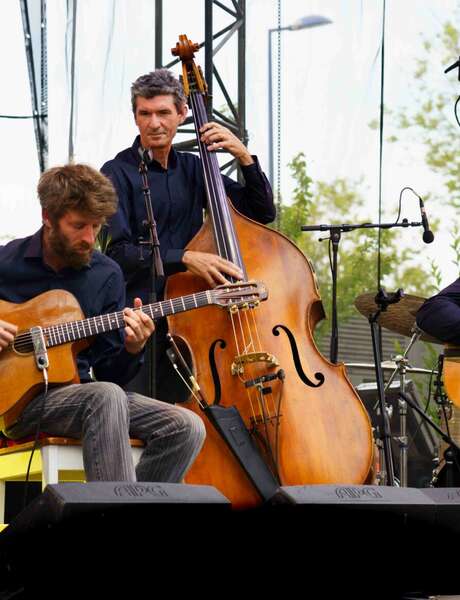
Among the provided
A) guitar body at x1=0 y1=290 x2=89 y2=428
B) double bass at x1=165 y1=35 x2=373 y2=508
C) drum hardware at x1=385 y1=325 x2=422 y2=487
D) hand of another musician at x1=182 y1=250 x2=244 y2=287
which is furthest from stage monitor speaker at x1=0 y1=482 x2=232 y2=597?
drum hardware at x1=385 y1=325 x2=422 y2=487

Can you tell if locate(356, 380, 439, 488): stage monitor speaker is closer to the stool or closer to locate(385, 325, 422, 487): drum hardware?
locate(385, 325, 422, 487): drum hardware

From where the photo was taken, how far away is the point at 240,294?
12.6 feet

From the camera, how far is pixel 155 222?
4242 mm

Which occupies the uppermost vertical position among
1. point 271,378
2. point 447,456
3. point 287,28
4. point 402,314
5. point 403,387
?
point 287,28

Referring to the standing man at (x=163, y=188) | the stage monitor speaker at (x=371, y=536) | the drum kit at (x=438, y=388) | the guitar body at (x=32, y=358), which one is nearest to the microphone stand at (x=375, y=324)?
the drum kit at (x=438, y=388)

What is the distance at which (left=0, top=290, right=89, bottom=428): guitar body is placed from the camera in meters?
3.44

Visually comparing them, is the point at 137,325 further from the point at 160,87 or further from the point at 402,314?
the point at 402,314

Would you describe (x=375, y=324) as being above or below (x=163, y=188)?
below

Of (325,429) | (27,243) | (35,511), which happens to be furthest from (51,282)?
(35,511)

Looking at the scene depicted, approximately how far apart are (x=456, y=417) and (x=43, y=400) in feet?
8.83

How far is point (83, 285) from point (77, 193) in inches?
13.4

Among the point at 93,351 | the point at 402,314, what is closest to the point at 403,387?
the point at 402,314

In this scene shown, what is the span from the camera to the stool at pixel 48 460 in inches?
138

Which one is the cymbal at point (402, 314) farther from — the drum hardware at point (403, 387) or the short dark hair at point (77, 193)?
the short dark hair at point (77, 193)
